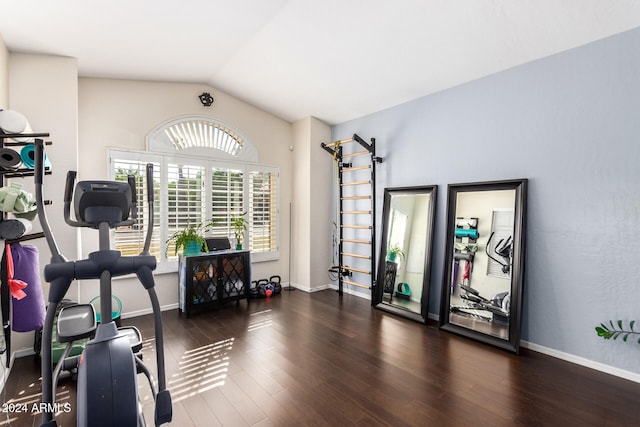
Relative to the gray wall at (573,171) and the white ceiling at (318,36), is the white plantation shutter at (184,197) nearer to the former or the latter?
the white ceiling at (318,36)

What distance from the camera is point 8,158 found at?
6.30ft

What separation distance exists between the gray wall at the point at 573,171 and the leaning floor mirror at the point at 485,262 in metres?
0.14

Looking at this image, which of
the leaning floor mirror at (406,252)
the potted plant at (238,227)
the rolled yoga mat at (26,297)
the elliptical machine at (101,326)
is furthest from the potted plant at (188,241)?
the leaning floor mirror at (406,252)

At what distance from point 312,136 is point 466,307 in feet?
10.3

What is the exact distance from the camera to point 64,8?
2.29m

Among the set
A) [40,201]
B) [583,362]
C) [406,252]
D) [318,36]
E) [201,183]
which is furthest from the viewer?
[201,183]

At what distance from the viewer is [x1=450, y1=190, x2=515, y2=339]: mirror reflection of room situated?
9.71 ft

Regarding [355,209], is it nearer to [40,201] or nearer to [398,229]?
[398,229]

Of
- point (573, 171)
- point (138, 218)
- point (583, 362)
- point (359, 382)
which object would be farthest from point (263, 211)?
point (583, 362)

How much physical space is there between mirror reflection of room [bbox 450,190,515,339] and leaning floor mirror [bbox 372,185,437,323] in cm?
34

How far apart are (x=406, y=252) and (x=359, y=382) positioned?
Answer: 188 centimetres

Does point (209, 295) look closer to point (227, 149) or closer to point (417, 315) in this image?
point (227, 149)

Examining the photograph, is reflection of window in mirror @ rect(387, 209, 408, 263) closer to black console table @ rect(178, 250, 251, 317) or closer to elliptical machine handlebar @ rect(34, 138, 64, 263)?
black console table @ rect(178, 250, 251, 317)

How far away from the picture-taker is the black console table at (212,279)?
370 cm
